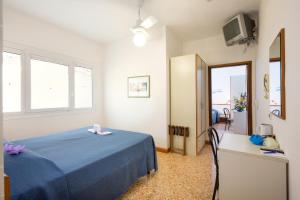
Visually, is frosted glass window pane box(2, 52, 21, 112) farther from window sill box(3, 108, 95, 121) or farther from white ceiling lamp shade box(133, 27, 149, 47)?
white ceiling lamp shade box(133, 27, 149, 47)

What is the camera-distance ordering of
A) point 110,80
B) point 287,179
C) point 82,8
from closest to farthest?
point 287,179 → point 82,8 → point 110,80

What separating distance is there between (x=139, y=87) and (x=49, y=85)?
6.44 feet

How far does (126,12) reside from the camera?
280 cm

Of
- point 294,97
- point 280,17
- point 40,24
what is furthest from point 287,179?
point 40,24

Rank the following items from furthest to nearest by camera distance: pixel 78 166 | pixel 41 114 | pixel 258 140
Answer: pixel 41 114, pixel 258 140, pixel 78 166

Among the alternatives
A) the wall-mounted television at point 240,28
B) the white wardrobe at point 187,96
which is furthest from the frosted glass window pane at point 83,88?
the wall-mounted television at point 240,28

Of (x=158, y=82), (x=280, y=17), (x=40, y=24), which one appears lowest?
(x=158, y=82)

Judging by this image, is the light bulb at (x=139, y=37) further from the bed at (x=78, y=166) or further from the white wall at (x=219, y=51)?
the white wall at (x=219, y=51)

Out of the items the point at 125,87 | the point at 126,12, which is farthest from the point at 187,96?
the point at 126,12

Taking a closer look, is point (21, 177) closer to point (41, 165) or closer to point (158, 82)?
point (41, 165)

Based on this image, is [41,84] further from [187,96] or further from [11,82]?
[187,96]

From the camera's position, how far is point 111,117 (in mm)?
4336

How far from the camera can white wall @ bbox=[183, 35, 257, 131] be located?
3385 mm

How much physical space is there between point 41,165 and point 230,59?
3962mm
